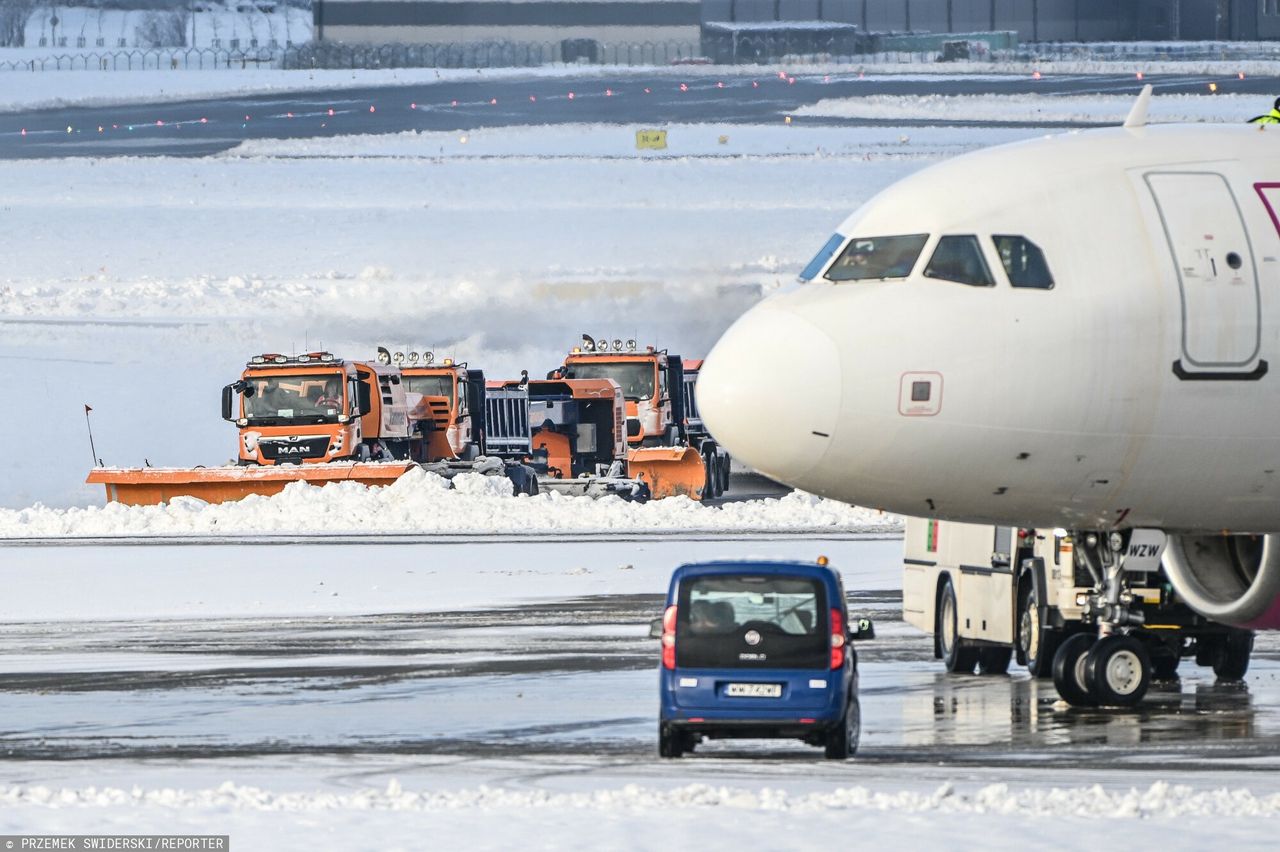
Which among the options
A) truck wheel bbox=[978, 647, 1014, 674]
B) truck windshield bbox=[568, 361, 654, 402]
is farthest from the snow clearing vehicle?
truck wheel bbox=[978, 647, 1014, 674]

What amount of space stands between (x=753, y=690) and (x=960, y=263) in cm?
340

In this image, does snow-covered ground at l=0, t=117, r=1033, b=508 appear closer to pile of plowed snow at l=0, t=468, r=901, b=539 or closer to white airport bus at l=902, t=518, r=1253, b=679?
pile of plowed snow at l=0, t=468, r=901, b=539

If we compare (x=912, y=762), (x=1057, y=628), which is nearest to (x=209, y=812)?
(x=912, y=762)

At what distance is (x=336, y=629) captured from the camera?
2886 centimetres

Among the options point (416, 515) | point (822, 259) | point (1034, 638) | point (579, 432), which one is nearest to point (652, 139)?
point (579, 432)

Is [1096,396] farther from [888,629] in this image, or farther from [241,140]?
[241,140]

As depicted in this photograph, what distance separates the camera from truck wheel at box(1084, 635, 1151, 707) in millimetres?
19781

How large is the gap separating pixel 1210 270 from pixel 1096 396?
1.19 m

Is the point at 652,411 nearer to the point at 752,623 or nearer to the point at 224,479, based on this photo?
the point at 224,479

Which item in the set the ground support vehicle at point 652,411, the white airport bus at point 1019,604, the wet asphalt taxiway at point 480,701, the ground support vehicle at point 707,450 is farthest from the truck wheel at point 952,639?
the ground support vehicle at point 707,450

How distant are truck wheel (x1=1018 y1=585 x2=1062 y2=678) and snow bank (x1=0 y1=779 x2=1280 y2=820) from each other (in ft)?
25.9

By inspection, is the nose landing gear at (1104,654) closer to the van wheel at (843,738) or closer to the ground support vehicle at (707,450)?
the van wheel at (843,738)

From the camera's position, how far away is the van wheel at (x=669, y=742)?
55.6ft

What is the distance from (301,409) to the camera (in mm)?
48094
